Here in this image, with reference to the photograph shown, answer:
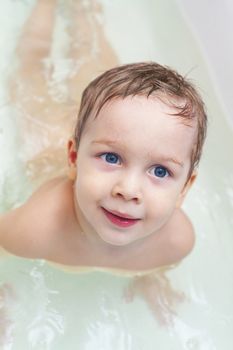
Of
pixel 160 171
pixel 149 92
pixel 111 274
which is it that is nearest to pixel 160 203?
pixel 160 171

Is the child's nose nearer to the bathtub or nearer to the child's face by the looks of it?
the child's face

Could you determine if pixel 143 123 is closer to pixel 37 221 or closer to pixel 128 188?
pixel 128 188

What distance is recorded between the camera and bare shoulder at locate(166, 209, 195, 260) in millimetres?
1265

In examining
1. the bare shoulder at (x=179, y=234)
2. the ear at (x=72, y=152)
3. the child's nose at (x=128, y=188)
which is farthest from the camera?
the bare shoulder at (x=179, y=234)

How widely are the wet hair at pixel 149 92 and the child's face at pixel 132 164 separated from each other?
0.02 metres

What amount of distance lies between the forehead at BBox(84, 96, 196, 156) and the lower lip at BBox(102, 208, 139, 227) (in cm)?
14

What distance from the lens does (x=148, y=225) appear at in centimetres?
107

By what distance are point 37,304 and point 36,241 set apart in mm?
224

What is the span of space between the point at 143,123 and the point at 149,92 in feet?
0.19

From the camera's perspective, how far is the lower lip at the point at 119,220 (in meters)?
1.04

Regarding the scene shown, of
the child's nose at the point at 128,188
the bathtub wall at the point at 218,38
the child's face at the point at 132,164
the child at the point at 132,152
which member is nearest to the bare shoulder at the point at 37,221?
the child at the point at 132,152

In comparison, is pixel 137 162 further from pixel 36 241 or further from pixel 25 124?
pixel 25 124

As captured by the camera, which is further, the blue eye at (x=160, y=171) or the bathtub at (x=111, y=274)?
the bathtub at (x=111, y=274)

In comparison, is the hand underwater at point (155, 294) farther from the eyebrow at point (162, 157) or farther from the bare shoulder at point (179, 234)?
the eyebrow at point (162, 157)
